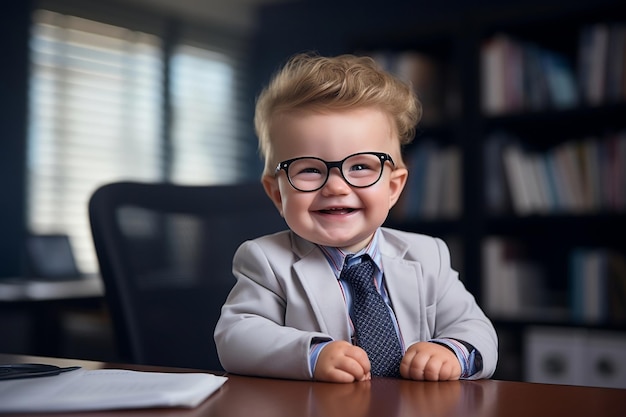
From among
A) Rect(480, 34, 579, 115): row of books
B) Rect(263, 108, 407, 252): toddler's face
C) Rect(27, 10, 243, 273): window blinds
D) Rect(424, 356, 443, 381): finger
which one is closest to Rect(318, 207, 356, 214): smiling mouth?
Rect(263, 108, 407, 252): toddler's face

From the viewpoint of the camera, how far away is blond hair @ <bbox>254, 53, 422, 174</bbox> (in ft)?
2.95

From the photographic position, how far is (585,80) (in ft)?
9.53

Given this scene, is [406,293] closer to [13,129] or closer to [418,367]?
[418,367]

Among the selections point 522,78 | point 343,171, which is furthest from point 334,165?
point 522,78

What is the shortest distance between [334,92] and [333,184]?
0.12m

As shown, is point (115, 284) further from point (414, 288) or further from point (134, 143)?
point (134, 143)

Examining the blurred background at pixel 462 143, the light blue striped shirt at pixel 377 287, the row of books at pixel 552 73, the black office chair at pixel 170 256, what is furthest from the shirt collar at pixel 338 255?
the row of books at pixel 552 73

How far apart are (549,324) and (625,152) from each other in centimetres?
75

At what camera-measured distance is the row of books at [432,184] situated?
3.21m

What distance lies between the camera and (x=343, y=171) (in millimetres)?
884

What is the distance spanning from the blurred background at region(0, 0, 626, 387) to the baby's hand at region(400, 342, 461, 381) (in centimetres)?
166

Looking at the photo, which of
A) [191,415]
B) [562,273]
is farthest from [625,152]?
[191,415]

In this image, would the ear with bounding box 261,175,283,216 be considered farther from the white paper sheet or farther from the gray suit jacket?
the white paper sheet

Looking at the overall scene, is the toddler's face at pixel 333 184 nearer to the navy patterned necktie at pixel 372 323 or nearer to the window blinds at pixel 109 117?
the navy patterned necktie at pixel 372 323
